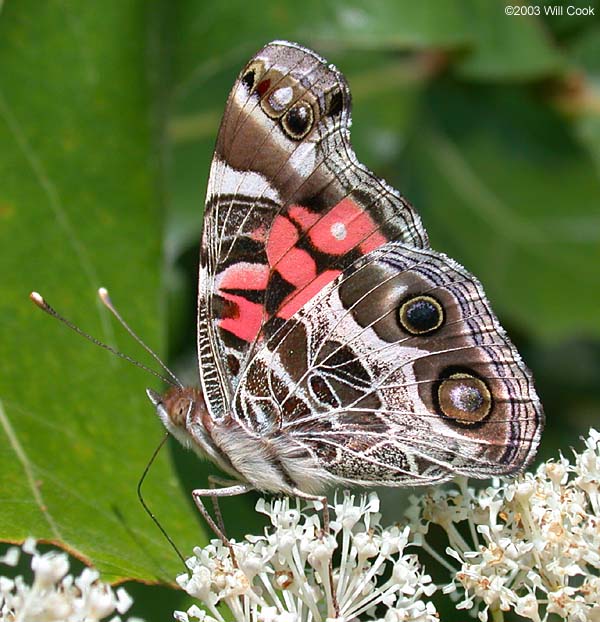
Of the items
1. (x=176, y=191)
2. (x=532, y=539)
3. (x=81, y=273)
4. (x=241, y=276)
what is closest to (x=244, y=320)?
(x=241, y=276)

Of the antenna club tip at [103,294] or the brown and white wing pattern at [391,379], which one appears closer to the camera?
the brown and white wing pattern at [391,379]

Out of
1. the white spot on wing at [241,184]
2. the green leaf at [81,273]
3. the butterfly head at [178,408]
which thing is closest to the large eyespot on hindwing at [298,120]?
the white spot on wing at [241,184]

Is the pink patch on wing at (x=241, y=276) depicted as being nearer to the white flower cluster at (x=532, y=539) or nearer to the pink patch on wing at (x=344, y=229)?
the pink patch on wing at (x=344, y=229)

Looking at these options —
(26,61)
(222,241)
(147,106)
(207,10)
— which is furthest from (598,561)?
(207,10)

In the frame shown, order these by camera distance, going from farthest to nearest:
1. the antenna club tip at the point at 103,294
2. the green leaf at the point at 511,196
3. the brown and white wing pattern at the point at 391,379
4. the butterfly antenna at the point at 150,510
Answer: the green leaf at the point at 511,196 → the antenna club tip at the point at 103,294 → the brown and white wing pattern at the point at 391,379 → the butterfly antenna at the point at 150,510

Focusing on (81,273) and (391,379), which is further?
(81,273)

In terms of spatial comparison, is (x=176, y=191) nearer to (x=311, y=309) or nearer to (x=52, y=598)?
(x=311, y=309)

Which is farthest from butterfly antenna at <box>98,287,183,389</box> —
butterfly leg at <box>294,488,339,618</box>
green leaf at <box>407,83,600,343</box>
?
green leaf at <box>407,83,600,343</box>
